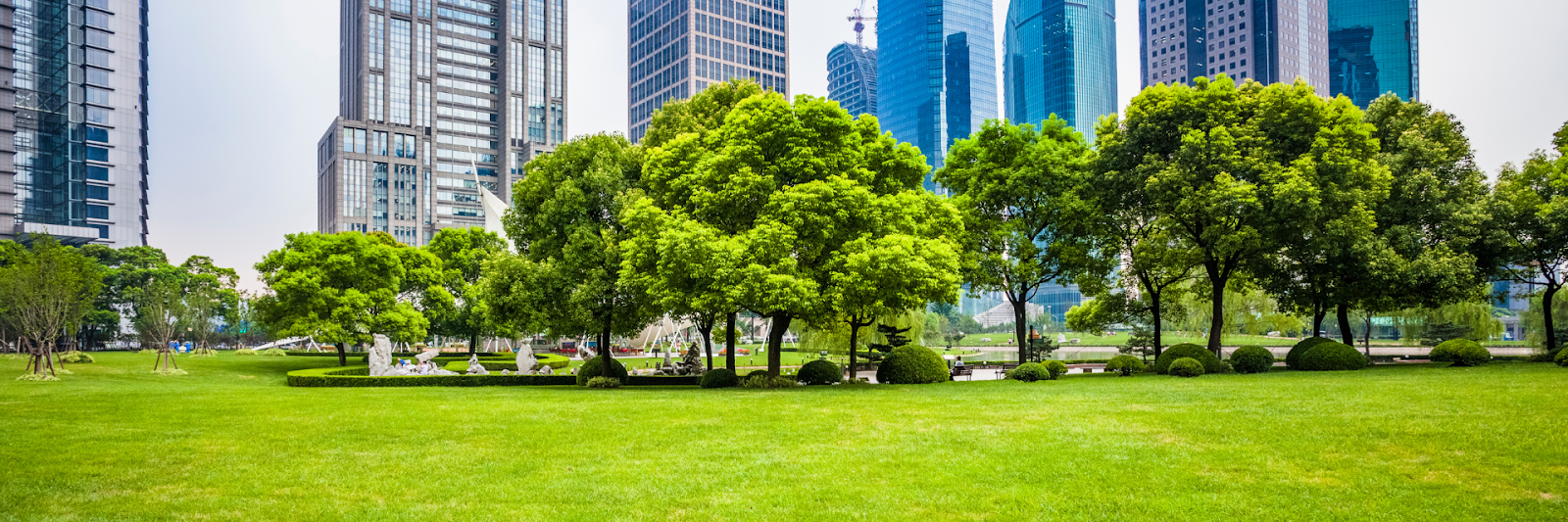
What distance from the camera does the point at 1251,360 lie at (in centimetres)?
2962

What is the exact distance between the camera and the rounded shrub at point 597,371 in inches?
1202

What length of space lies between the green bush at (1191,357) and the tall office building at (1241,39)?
153090mm

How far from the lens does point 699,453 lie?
40.8 feet

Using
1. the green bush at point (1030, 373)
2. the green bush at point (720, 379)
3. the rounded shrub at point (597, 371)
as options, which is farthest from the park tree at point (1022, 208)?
the rounded shrub at point (597, 371)

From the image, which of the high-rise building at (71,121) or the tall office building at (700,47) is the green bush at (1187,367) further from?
the tall office building at (700,47)

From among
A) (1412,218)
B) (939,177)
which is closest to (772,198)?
(939,177)

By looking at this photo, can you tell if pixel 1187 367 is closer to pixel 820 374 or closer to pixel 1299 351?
pixel 1299 351

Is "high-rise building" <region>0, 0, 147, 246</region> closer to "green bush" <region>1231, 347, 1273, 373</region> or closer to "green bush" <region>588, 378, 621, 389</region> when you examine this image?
"green bush" <region>588, 378, 621, 389</region>

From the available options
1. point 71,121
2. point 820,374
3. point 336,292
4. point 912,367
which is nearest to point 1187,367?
point 912,367

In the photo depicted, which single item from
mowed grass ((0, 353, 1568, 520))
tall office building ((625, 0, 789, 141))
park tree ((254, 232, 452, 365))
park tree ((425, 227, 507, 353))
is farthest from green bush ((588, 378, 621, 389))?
tall office building ((625, 0, 789, 141))

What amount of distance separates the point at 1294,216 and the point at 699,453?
1013 inches

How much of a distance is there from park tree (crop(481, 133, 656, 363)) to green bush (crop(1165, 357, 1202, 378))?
17859 millimetres

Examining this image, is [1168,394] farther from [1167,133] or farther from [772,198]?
[1167,133]

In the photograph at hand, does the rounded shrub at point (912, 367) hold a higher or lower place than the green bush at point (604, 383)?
higher
